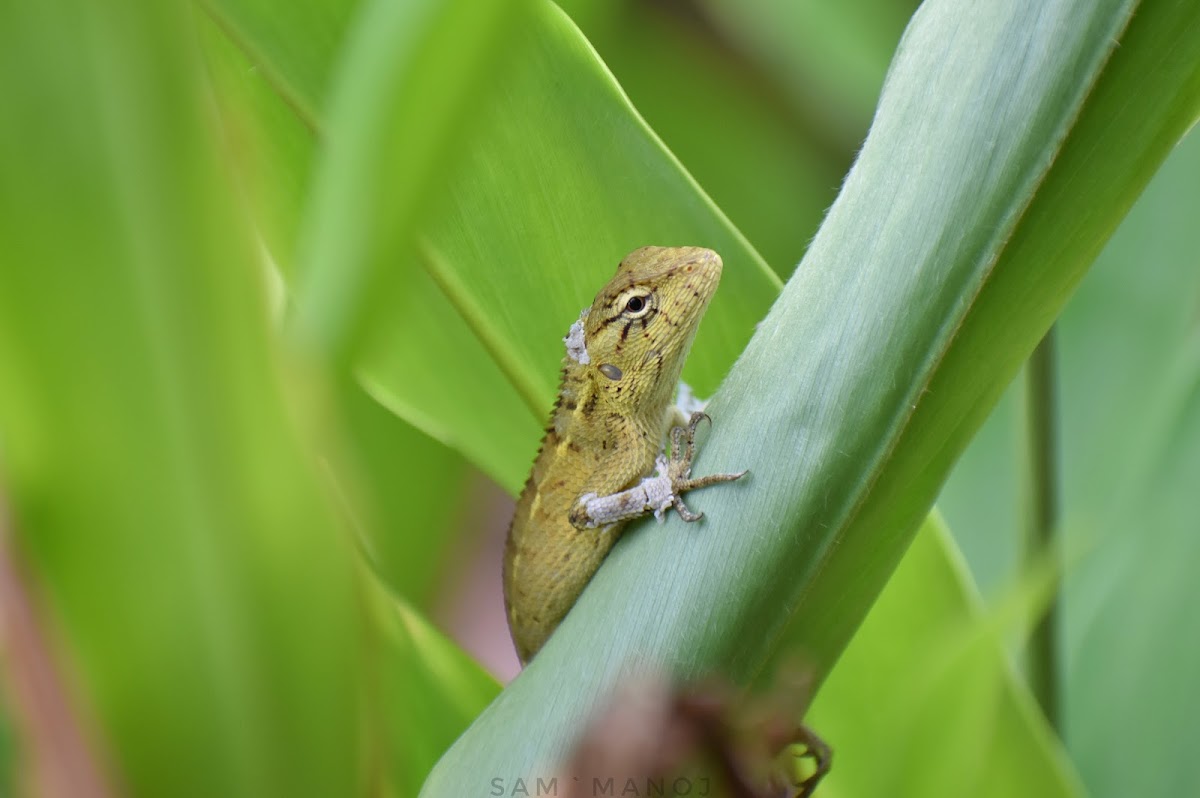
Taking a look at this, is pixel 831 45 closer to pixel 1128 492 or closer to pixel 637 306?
pixel 637 306

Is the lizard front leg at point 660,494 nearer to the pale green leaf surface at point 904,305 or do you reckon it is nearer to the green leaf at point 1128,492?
the pale green leaf surface at point 904,305

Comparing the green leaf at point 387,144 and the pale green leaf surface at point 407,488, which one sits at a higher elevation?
the green leaf at point 387,144

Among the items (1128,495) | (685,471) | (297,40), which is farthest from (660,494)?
(1128,495)

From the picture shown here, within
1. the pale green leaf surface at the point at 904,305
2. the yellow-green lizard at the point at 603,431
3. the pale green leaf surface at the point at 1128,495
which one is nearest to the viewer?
the pale green leaf surface at the point at 904,305

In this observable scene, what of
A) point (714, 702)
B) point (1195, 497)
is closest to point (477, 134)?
point (714, 702)

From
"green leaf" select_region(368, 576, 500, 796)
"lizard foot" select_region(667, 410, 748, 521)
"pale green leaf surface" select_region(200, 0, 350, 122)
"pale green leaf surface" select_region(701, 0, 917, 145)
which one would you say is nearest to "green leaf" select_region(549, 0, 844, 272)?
"pale green leaf surface" select_region(701, 0, 917, 145)

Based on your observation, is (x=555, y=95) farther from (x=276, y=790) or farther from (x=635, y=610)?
(x=276, y=790)

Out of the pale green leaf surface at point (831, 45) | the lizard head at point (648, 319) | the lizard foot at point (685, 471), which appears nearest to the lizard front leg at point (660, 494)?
the lizard foot at point (685, 471)
